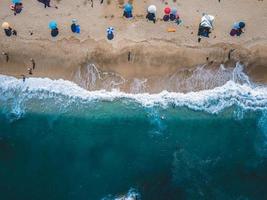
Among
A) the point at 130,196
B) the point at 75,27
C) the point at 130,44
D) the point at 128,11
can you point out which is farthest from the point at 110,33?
the point at 130,196

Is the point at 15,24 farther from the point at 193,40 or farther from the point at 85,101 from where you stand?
the point at 193,40

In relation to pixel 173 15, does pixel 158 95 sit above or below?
below

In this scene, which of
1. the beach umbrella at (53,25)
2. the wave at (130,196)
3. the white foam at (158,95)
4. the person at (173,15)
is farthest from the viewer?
the person at (173,15)

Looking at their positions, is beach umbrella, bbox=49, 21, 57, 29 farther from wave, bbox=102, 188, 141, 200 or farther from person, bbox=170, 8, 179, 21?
wave, bbox=102, 188, 141, 200

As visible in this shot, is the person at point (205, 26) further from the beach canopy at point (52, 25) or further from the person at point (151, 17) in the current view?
the beach canopy at point (52, 25)

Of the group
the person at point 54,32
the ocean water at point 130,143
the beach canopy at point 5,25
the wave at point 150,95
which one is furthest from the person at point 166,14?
the beach canopy at point 5,25

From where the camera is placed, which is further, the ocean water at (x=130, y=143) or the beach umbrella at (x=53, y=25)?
A: the beach umbrella at (x=53, y=25)

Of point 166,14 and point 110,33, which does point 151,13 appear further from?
point 110,33
